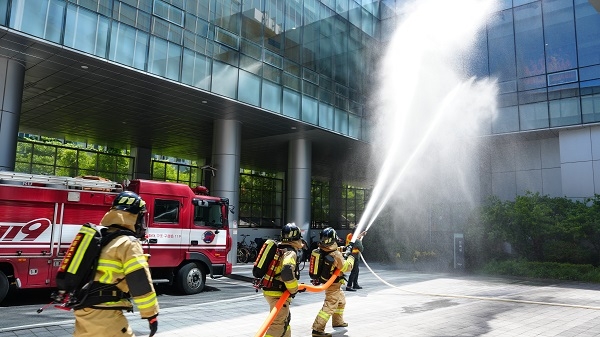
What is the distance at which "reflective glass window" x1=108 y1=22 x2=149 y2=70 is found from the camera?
13844mm

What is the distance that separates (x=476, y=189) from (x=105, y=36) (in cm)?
1977

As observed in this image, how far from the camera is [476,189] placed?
23844 millimetres

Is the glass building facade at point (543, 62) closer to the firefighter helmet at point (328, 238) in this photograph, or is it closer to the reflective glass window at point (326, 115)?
the reflective glass window at point (326, 115)

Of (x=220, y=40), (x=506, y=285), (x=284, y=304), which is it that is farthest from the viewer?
(x=220, y=40)

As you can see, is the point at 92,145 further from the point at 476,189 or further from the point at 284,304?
the point at 284,304

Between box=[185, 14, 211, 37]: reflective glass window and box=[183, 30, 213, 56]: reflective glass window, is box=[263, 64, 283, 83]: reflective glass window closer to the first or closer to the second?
box=[183, 30, 213, 56]: reflective glass window

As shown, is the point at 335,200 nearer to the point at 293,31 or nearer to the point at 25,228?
the point at 293,31

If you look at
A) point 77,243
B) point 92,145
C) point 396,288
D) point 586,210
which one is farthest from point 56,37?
point 586,210

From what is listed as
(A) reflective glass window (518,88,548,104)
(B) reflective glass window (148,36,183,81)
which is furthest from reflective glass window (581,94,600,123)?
(B) reflective glass window (148,36,183,81)

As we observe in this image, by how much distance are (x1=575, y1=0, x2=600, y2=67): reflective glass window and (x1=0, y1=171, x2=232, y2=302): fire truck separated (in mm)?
19281

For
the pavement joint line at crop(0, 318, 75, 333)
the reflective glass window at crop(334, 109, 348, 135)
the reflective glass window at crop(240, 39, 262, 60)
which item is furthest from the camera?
the reflective glass window at crop(334, 109, 348, 135)

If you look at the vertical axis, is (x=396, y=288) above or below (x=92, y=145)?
below

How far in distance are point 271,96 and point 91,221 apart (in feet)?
35.6

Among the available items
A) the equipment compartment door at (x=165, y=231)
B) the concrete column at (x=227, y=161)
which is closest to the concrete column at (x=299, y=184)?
the concrete column at (x=227, y=161)
